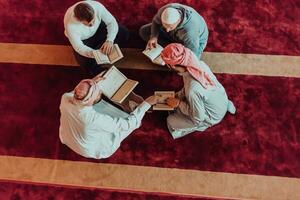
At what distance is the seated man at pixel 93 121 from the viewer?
8.91 feet

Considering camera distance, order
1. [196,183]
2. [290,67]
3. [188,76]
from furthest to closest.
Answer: [290,67] < [196,183] < [188,76]

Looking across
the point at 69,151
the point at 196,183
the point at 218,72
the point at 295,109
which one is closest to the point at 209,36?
the point at 218,72

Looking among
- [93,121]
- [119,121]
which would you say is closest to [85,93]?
[93,121]

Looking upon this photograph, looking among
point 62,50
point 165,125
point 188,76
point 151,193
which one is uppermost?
point 188,76

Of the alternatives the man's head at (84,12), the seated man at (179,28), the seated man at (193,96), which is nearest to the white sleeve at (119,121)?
the seated man at (193,96)

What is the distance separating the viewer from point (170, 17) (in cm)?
297

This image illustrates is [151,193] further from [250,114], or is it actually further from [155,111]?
[250,114]

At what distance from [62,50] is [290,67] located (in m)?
2.15

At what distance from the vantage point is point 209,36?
3834 mm

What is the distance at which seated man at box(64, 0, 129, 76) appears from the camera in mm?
2980

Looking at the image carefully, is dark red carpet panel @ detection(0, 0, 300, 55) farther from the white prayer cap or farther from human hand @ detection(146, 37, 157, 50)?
the white prayer cap

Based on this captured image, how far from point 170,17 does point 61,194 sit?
1.77 meters

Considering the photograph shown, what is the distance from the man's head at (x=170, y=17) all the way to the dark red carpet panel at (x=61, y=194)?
1424 mm

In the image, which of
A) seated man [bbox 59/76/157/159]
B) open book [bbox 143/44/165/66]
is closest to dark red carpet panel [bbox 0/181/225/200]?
seated man [bbox 59/76/157/159]
